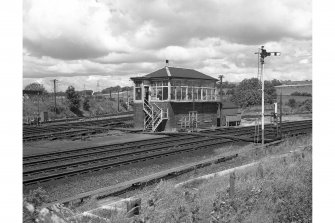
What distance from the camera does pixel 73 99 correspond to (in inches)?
1905

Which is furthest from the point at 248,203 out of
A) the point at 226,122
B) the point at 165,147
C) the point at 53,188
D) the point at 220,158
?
the point at 226,122

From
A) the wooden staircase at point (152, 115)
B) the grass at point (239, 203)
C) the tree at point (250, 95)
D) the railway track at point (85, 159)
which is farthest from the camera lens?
the tree at point (250, 95)

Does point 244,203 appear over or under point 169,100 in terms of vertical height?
under

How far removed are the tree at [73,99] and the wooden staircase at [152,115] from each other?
24189mm

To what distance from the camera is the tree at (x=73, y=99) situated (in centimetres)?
4797

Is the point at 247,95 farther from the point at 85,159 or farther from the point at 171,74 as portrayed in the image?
the point at 85,159

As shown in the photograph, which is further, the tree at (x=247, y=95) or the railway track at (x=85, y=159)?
the tree at (x=247, y=95)

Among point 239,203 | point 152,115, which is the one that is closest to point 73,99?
point 152,115

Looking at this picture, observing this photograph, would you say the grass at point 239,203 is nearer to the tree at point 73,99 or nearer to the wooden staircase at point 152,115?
the wooden staircase at point 152,115

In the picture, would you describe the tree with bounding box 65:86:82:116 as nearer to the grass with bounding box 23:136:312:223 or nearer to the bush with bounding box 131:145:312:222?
the grass with bounding box 23:136:312:223

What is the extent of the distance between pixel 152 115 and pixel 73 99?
2568cm

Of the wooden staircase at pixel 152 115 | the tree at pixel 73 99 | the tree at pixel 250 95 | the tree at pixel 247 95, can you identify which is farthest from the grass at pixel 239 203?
the tree at pixel 250 95
